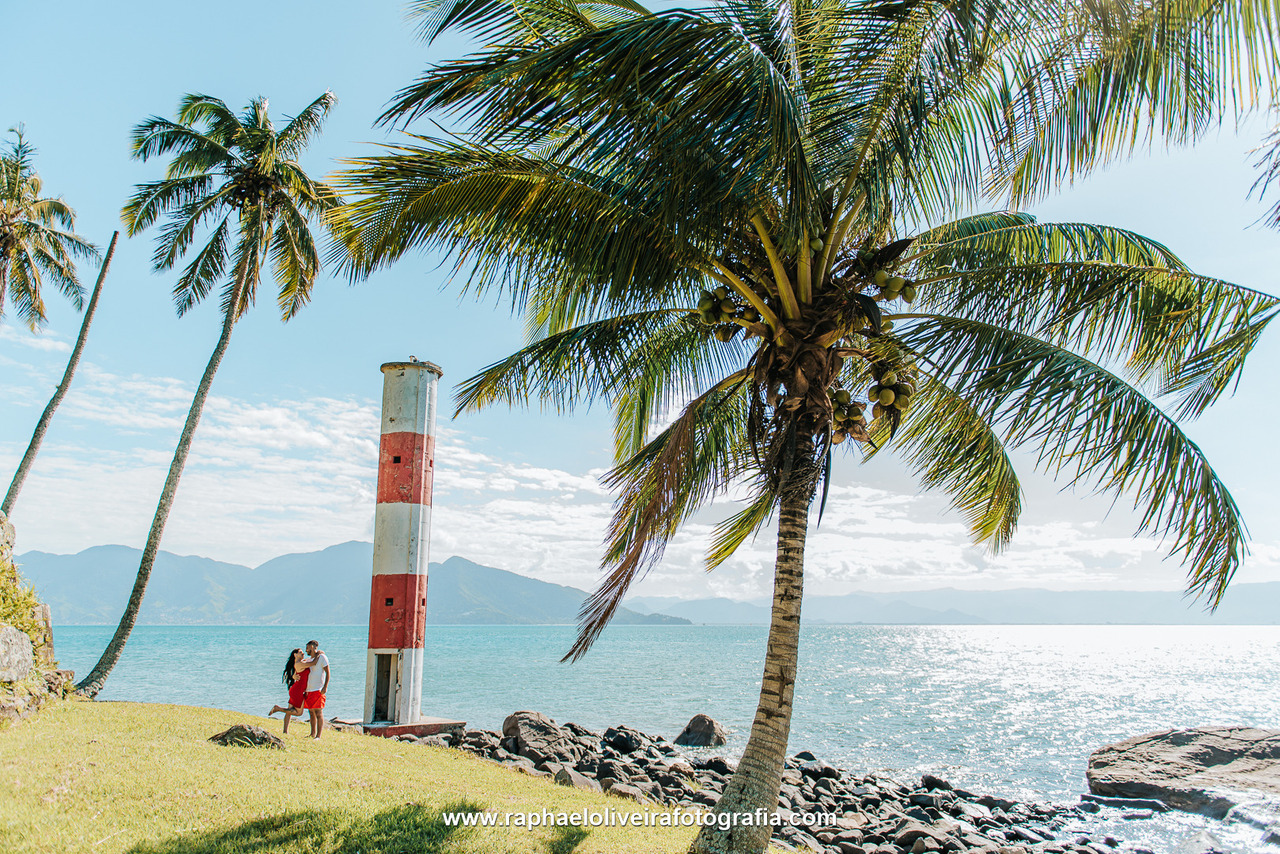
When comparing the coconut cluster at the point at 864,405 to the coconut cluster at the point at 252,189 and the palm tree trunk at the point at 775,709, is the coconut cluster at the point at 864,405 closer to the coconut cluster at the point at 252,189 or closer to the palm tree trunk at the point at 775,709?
the palm tree trunk at the point at 775,709

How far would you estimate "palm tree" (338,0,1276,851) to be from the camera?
480 cm

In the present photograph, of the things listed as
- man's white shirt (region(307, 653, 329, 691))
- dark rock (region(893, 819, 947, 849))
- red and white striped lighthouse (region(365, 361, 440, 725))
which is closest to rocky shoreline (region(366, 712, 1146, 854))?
dark rock (region(893, 819, 947, 849))

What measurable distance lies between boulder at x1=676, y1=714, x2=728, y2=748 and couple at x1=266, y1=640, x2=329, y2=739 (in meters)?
13.0

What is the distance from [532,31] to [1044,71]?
3927mm

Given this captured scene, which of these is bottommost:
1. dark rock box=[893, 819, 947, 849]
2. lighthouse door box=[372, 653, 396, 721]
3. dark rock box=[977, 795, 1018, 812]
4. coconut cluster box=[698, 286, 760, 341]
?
dark rock box=[977, 795, 1018, 812]

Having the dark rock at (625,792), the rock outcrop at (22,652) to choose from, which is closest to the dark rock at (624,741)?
the dark rock at (625,792)

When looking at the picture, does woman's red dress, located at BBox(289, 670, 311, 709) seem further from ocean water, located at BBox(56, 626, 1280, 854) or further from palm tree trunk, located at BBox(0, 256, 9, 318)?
palm tree trunk, located at BBox(0, 256, 9, 318)

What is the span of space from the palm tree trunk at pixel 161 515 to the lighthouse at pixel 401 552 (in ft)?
13.5

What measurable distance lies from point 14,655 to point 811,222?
10210 mm

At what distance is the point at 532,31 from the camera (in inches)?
209

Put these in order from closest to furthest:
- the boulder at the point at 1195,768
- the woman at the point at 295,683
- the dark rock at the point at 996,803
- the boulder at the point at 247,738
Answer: the boulder at the point at 247,738
the woman at the point at 295,683
the boulder at the point at 1195,768
the dark rock at the point at 996,803

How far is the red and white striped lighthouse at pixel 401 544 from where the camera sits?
475 inches

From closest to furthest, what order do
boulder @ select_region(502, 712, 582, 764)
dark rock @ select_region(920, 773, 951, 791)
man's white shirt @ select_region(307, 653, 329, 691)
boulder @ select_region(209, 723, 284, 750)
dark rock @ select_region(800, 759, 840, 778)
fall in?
boulder @ select_region(209, 723, 284, 750) < man's white shirt @ select_region(307, 653, 329, 691) < boulder @ select_region(502, 712, 582, 764) < dark rock @ select_region(800, 759, 840, 778) < dark rock @ select_region(920, 773, 951, 791)

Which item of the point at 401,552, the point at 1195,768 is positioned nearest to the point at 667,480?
the point at 401,552
